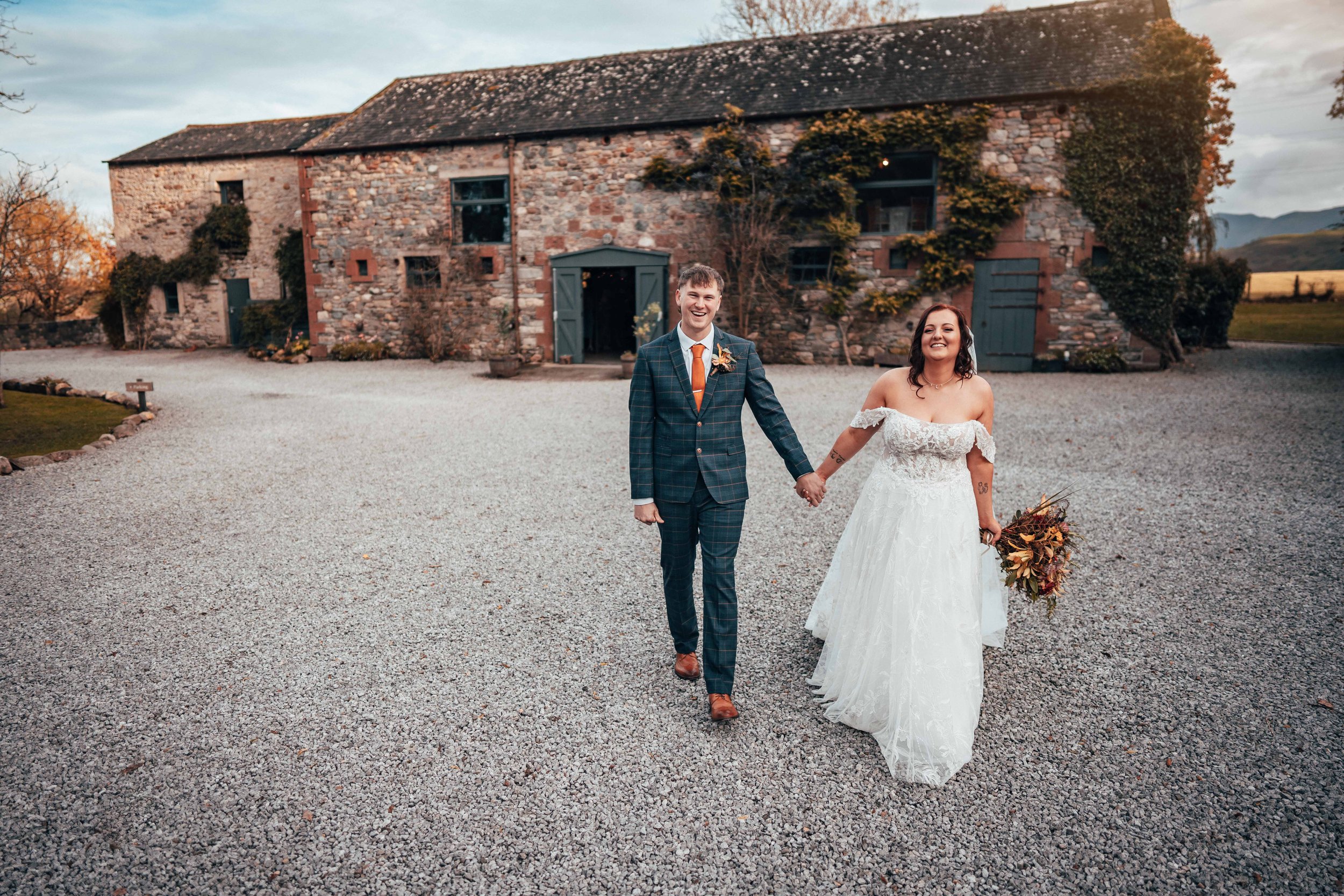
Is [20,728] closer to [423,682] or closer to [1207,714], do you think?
[423,682]

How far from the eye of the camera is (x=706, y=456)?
3193mm

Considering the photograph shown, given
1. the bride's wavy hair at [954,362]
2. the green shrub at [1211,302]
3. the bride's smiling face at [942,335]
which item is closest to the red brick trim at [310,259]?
the bride's wavy hair at [954,362]

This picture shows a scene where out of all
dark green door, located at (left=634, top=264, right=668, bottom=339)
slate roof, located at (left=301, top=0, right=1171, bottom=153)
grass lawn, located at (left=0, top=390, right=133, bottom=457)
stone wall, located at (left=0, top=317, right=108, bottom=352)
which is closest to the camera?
grass lawn, located at (left=0, top=390, right=133, bottom=457)

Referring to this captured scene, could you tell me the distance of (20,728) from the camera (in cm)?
321

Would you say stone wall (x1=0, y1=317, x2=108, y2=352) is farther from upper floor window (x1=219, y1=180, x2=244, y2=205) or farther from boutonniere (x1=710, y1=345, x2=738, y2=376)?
boutonniere (x1=710, y1=345, x2=738, y2=376)

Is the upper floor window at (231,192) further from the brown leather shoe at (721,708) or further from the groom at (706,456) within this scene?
the brown leather shoe at (721,708)

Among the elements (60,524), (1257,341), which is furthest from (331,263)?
(1257,341)

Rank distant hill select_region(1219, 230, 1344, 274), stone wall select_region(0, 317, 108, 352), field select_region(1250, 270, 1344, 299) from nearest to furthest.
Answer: stone wall select_region(0, 317, 108, 352)
field select_region(1250, 270, 1344, 299)
distant hill select_region(1219, 230, 1344, 274)

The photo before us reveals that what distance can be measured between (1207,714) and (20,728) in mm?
5273

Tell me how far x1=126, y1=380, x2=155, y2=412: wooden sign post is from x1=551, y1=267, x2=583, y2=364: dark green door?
9.03 metres

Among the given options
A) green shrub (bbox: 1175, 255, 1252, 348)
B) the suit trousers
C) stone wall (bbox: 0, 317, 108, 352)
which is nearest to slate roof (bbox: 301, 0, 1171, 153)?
green shrub (bbox: 1175, 255, 1252, 348)

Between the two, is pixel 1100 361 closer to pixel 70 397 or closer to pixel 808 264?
pixel 808 264

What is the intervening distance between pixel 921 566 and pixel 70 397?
1436cm

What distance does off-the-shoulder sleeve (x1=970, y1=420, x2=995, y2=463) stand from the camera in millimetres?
3148
